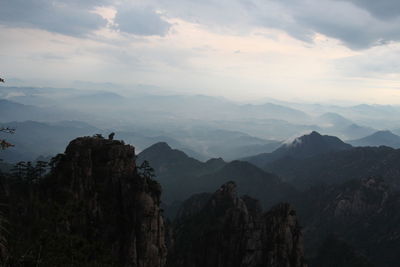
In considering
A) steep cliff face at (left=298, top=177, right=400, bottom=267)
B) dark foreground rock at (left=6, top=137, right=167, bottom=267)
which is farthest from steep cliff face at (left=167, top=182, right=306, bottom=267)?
steep cliff face at (left=298, top=177, right=400, bottom=267)

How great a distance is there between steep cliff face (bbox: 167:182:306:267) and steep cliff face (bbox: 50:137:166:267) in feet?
95.0

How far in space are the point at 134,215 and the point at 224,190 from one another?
194 feet

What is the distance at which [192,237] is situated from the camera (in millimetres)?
108562

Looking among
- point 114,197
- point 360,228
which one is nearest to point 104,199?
point 114,197

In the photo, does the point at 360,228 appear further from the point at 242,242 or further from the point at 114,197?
the point at 114,197

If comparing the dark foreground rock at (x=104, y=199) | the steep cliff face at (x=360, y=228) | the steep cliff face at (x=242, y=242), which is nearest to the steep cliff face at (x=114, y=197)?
the dark foreground rock at (x=104, y=199)

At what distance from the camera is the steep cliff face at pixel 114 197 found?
60719 mm

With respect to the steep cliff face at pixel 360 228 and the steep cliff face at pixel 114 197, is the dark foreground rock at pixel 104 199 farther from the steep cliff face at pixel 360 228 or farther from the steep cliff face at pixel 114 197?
the steep cliff face at pixel 360 228

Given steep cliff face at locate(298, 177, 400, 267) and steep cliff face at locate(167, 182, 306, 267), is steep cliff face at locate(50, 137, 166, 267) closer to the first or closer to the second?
steep cliff face at locate(167, 182, 306, 267)

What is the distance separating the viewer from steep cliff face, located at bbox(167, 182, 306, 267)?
289 ft

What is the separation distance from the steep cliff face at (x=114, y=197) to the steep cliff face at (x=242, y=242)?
28.9 meters

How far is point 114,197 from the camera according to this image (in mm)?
66812

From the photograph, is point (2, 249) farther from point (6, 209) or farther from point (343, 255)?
point (343, 255)

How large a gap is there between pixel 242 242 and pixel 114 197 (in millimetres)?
40377
